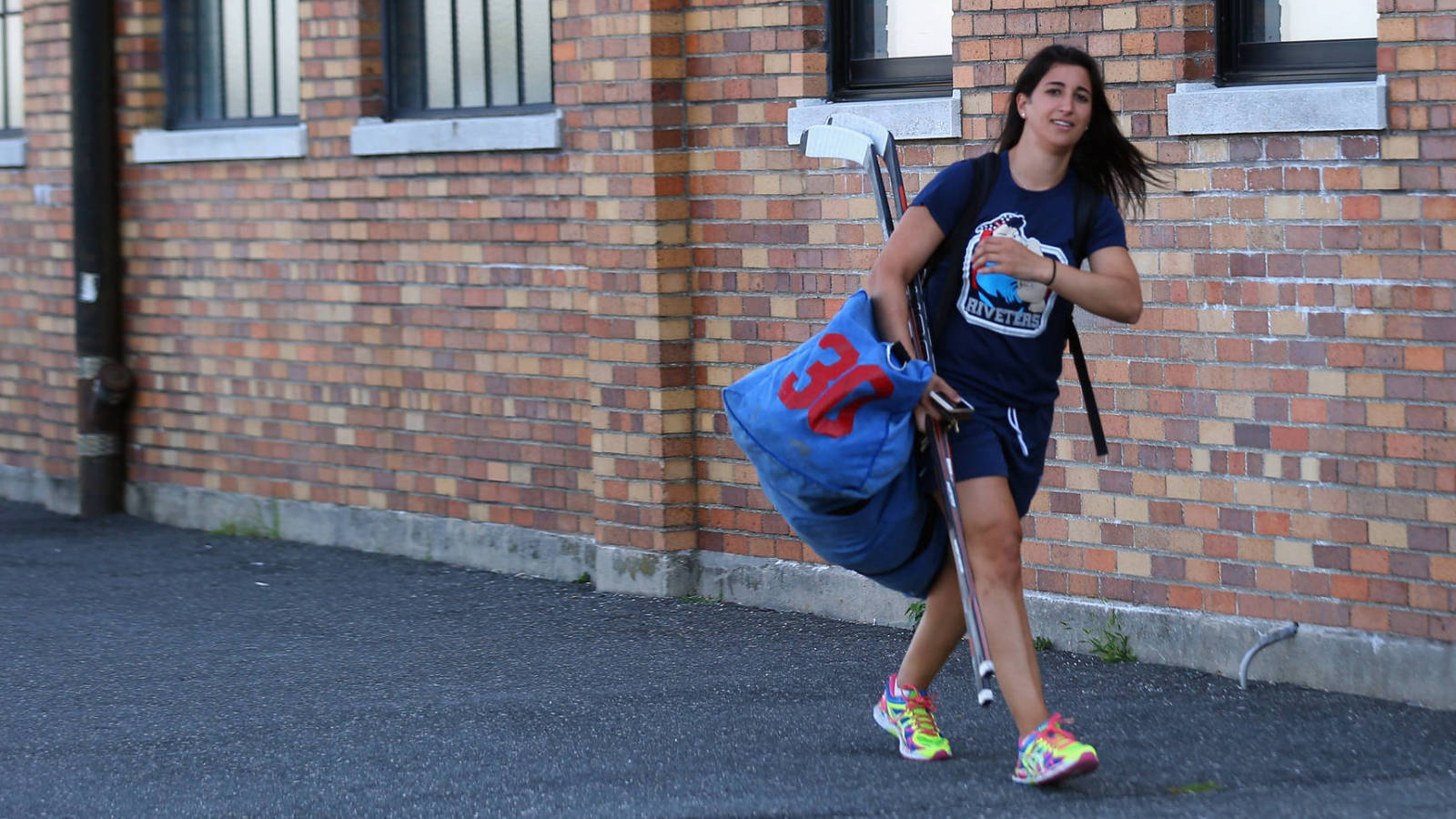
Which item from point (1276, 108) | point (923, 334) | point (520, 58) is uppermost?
point (520, 58)

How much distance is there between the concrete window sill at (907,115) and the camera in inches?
272

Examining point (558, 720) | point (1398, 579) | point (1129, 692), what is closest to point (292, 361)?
point (558, 720)

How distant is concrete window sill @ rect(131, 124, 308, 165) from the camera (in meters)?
A: 9.46

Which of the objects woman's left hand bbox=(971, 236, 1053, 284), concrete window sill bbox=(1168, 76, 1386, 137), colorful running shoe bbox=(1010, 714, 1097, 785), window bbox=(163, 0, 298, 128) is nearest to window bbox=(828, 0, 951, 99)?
concrete window sill bbox=(1168, 76, 1386, 137)

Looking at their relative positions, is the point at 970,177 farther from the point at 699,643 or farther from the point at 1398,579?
the point at 699,643

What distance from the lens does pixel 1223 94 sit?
20.2 feet

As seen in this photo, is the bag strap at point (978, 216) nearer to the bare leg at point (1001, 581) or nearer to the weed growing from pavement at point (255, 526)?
the bare leg at point (1001, 581)

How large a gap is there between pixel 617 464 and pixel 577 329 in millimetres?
656

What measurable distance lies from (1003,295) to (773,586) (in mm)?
2860

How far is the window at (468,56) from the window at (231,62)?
0.76 m

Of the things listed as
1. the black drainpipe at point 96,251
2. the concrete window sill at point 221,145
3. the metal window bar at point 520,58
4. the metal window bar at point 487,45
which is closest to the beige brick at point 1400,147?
the metal window bar at point 520,58

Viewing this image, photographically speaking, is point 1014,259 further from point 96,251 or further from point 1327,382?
point 96,251

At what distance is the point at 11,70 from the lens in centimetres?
1156

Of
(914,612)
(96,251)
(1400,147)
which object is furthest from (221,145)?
(1400,147)
